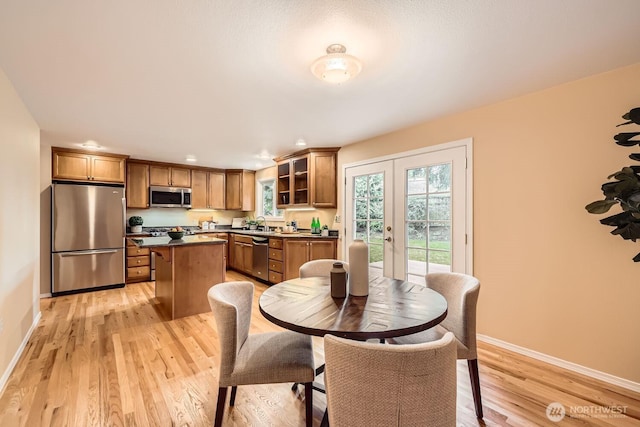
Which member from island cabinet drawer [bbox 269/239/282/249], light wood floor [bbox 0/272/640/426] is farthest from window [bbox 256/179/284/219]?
light wood floor [bbox 0/272/640/426]

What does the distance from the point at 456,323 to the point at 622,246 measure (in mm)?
1405

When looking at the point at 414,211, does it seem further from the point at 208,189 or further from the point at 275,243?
the point at 208,189

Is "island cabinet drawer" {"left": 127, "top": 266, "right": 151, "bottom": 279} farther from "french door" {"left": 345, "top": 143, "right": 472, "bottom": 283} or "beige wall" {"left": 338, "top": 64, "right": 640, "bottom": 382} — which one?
"beige wall" {"left": 338, "top": 64, "right": 640, "bottom": 382}

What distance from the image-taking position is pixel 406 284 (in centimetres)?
200

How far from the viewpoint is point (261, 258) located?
5027 millimetres

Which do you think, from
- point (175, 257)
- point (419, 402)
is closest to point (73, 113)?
point (175, 257)

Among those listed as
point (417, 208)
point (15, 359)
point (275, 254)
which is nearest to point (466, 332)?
point (417, 208)

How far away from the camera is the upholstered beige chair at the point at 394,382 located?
0.90 meters

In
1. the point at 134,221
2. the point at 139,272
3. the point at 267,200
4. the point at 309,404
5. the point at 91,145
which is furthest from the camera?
the point at 267,200

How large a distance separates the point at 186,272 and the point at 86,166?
2883mm

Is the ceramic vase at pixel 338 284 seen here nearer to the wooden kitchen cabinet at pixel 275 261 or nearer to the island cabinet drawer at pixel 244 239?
the wooden kitchen cabinet at pixel 275 261

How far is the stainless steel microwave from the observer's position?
553 centimetres

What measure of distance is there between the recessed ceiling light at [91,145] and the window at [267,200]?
3.06 metres

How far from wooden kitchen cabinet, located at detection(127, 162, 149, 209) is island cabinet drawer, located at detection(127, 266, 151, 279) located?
3.86 feet
